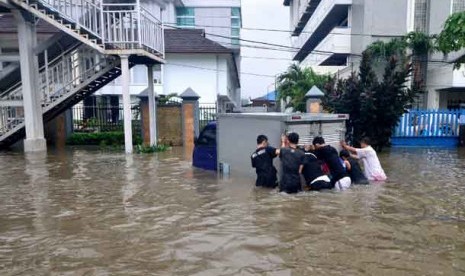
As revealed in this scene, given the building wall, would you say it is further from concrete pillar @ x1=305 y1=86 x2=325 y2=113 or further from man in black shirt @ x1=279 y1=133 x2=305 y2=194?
man in black shirt @ x1=279 y1=133 x2=305 y2=194

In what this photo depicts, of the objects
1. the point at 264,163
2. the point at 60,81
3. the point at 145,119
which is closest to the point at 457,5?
the point at 145,119

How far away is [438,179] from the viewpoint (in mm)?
9547

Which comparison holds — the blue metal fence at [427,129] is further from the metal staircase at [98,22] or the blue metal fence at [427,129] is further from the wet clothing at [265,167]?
the metal staircase at [98,22]

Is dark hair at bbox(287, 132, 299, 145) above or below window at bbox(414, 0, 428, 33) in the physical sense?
below

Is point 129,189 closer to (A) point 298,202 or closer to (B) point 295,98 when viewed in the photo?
(A) point 298,202

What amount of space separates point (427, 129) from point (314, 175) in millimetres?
11002

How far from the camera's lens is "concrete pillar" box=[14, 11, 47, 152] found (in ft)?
47.3

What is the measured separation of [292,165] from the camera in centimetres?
764

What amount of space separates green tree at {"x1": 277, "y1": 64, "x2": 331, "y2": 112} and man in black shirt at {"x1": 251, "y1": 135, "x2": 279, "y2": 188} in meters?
17.8

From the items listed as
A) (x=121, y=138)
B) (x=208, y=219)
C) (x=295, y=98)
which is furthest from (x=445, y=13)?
(x=208, y=219)

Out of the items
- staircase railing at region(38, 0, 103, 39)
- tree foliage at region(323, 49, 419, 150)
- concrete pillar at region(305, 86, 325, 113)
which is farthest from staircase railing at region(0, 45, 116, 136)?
tree foliage at region(323, 49, 419, 150)

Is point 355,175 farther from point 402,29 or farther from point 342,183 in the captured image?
point 402,29

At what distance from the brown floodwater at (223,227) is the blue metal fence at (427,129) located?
680 cm

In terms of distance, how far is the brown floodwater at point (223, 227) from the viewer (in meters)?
4.51
